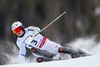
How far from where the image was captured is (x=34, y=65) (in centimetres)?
732

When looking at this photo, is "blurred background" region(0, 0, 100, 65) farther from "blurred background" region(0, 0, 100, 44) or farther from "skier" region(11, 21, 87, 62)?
"skier" region(11, 21, 87, 62)

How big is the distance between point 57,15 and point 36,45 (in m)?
7.51

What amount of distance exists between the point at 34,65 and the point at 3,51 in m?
8.07

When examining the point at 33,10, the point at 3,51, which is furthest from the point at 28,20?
the point at 3,51

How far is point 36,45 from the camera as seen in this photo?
9219 mm

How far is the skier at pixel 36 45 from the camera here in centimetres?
915

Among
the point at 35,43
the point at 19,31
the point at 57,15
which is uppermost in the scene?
the point at 57,15

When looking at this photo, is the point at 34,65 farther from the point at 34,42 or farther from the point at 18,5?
the point at 18,5

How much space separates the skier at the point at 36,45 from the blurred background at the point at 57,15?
667 centimetres

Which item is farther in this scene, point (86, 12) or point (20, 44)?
point (86, 12)

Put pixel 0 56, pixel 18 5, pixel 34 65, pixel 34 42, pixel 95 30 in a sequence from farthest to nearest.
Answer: pixel 18 5
pixel 95 30
pixel 0 56
pixel 34 42
pixel 34 65

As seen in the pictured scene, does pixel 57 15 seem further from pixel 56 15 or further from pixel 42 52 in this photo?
pixel 42 52

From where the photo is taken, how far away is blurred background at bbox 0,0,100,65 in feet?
54.6

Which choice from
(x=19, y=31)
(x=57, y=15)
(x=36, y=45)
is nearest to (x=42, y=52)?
(x=36, y=45)
